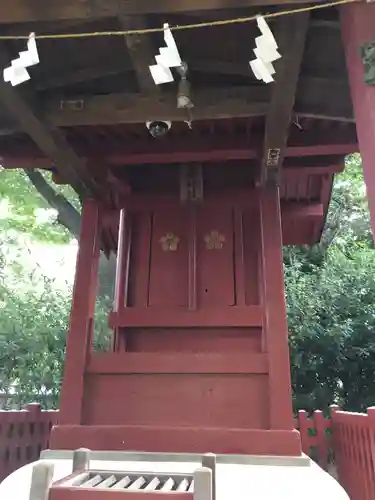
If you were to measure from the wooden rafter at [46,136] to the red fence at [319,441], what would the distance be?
2.47m

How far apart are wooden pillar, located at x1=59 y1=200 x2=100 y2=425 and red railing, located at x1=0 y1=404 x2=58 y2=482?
1227 mm

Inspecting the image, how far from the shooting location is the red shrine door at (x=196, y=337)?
11.6 ft

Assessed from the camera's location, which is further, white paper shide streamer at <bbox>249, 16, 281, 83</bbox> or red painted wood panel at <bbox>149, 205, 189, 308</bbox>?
red painted wood panel at <bbox>149, 205, 189, 308</bbox>

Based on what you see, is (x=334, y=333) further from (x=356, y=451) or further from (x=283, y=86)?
(x=283, y=86)

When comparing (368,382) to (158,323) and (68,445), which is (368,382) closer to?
(158,323)

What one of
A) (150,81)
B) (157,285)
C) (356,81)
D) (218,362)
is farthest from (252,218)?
(356,81)

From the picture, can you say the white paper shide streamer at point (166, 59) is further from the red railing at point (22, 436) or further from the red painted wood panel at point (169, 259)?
the red railing at point (22, 436)

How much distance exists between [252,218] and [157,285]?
3.79 feet

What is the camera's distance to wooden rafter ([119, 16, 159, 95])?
7.88 ft

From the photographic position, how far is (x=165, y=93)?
3.05 m

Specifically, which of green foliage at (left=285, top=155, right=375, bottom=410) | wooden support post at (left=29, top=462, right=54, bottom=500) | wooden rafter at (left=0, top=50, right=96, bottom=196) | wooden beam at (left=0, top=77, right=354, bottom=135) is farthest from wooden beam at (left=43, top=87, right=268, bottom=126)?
green foliage at (left=285, top=155, right=375, bottom=410)

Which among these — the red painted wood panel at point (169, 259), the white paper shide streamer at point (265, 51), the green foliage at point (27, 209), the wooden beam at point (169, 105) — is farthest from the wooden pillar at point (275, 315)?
the green foliage at point (27, 209)

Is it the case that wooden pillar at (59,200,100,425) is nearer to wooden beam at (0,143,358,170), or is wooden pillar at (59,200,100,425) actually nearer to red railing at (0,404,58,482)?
wooden beam at (0,143,358,170)

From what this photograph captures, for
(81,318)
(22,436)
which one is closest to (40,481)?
Answer: (81,318)
